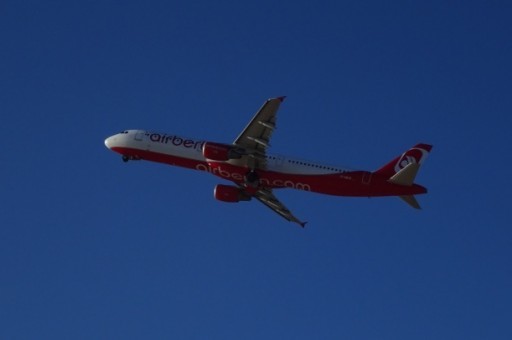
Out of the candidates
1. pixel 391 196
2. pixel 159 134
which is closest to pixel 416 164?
pixel 391 196

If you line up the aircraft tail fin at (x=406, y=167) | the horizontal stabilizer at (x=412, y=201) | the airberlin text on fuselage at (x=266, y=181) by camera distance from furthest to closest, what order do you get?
the airberlin text on fuselage at (x=266, y=181)
the horizontal stabilizer at (x=412, y=201)
the aircraft tail fin at (x=406, y=167)

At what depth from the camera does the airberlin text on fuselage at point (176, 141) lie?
73.4m

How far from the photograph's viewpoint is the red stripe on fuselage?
67438 mm

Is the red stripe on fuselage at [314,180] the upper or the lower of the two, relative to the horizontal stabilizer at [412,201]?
upper

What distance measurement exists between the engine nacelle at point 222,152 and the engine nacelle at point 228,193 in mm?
6568

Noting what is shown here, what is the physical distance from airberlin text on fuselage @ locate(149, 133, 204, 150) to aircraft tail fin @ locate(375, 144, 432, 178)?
17131 mm

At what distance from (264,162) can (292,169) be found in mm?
2650

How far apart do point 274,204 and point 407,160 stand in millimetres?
14998

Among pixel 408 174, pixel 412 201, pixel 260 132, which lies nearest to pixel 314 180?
pixel 260 132

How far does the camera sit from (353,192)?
69.4m

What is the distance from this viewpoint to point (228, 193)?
7506cm

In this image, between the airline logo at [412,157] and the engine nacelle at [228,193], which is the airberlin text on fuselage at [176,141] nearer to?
the engine nacelle at [228,193]

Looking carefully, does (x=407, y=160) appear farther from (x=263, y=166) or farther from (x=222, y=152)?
(x=222, y=152)

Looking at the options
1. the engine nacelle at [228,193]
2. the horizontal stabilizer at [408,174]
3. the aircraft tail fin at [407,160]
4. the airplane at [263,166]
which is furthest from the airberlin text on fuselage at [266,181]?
the horizontal stabilizer at [408,174]
